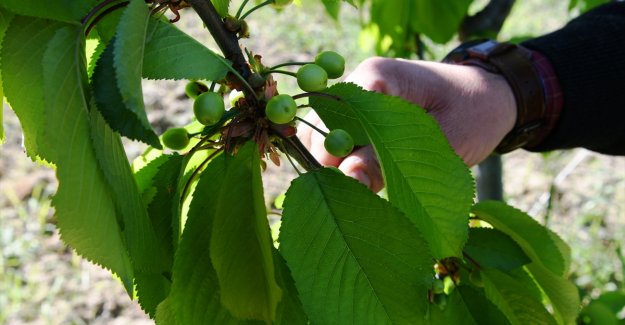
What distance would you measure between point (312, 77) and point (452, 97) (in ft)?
3.18

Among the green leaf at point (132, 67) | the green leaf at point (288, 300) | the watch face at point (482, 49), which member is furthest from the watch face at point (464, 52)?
the green leaf at point (132, 67)

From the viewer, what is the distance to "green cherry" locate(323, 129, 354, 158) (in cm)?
77

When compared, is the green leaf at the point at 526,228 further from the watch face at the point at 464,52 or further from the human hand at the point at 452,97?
the watch face at the point at 464,52

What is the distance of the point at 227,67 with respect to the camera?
0.66m

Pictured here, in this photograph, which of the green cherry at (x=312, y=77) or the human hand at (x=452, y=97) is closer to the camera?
the green cherry at (x=312, y=77)

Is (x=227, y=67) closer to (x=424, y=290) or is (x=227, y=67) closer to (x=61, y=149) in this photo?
(x=61, y=149)

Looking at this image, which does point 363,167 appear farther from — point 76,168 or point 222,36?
point 76,168

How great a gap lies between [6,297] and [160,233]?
2.38 metres

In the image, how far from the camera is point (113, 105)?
0.55 meters

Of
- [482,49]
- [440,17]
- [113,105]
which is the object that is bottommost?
[113,105]

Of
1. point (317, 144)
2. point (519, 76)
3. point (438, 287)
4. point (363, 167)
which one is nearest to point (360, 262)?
point (438, 287)

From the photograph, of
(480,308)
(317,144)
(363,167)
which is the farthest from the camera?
(317,144)

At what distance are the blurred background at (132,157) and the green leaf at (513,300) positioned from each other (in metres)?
1.34

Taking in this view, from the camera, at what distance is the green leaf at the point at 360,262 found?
2.16 ft
